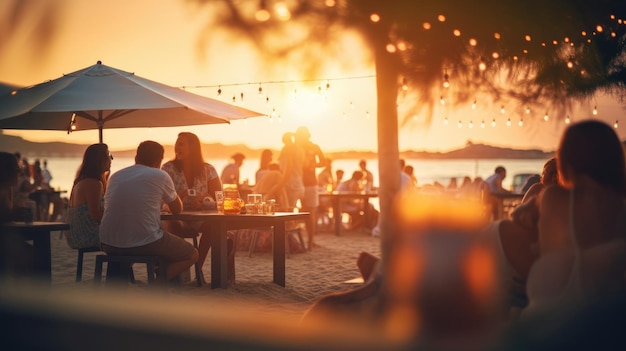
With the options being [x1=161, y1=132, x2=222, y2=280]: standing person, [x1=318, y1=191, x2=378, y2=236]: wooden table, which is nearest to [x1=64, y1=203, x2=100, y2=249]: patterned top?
[x1=161, y1=132, x2=222, y2=280]: standing person

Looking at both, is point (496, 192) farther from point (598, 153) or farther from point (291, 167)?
point (598, 153)

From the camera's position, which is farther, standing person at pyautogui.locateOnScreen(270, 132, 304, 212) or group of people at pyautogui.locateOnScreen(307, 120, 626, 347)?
standing person at pyautogui.locateOnScreen(270, 132, 304, 212)

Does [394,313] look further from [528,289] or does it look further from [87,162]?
[87,162]

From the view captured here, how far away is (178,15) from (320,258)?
278 inches

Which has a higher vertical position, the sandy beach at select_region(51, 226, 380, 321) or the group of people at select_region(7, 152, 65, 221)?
the group of people at select_region(7, 152, 65, 221)

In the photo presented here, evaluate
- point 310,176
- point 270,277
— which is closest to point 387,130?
point 270,277

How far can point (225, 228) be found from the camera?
6461 millimetres

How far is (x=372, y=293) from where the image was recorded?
2604 millimetres

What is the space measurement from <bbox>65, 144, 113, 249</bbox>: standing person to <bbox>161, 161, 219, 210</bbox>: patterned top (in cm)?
66

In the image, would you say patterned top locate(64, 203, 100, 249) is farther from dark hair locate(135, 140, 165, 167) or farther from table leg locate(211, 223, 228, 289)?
table leg locate(211, 223, 228, 289)

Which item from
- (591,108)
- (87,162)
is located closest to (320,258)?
(87,162)

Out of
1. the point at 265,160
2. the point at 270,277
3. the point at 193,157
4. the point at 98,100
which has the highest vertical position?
the point at 98,100

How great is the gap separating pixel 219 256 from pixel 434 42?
3654mm

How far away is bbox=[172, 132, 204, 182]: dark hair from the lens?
6.59m
